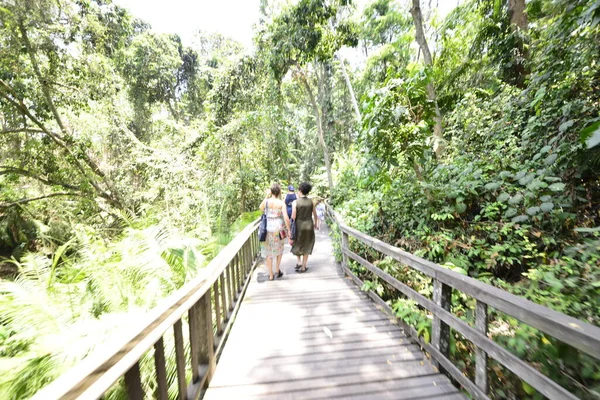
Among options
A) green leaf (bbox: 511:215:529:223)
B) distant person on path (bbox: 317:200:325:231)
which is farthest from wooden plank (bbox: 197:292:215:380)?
distant person on path (bbox: 317:200:325:231)

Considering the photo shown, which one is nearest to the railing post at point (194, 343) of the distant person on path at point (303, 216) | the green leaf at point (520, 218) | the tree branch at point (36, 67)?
the distant person on path at point (303, 216)

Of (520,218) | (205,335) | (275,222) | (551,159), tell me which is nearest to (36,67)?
(275,222)

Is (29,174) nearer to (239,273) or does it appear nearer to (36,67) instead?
(36,67)

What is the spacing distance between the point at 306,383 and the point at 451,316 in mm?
1301

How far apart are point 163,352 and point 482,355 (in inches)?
84.1

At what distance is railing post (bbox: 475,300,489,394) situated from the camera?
6.59 feet

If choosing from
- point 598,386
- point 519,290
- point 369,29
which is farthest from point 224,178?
point 369,29

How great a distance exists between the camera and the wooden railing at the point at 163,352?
1.07 metres

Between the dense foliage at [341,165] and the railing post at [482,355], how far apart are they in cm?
16

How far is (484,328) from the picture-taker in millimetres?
2029

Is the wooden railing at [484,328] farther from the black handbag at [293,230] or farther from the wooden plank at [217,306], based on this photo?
the black handbag at [293,230]

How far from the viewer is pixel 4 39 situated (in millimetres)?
8344

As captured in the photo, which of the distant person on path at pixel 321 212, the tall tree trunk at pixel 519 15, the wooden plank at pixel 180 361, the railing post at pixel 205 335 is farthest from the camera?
the distant person on path at pixel 321 212

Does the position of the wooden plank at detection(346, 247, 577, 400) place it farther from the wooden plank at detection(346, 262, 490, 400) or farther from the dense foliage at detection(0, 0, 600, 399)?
the dense foliage at detection(0, 0, 600, 399)
